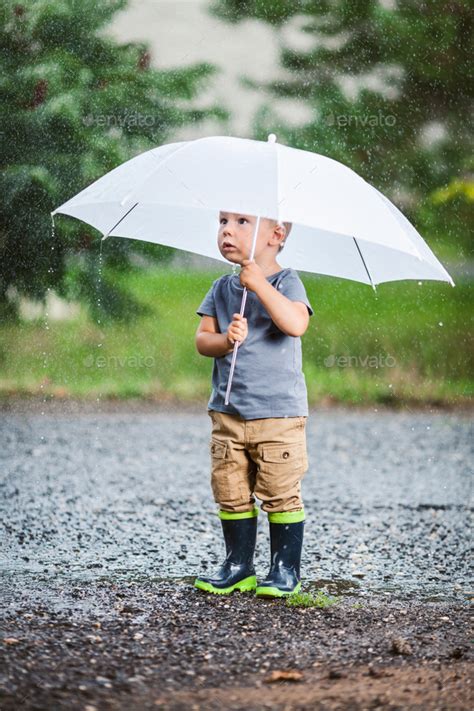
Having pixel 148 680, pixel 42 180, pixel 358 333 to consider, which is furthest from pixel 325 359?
pixel 148 680

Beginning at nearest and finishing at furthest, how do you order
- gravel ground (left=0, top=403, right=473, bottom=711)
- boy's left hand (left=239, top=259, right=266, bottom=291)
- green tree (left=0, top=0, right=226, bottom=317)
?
gravel ground (left=0, top=403, right=473, bottom=711) → boy's left hand (left=239, top=259, right=266, bottom=291) → green tree (left=0, top=0, right=226, bottom=317)

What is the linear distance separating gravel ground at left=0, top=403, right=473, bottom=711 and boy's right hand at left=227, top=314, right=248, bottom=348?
2.69 feet

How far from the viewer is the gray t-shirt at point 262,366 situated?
3205mm

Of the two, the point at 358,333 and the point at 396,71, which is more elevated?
the point at 396,71

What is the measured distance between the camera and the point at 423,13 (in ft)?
33.4

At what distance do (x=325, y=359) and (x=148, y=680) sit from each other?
8.77 meters

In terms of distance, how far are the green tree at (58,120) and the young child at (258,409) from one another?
4.70 m

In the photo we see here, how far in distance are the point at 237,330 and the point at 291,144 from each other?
7.52m

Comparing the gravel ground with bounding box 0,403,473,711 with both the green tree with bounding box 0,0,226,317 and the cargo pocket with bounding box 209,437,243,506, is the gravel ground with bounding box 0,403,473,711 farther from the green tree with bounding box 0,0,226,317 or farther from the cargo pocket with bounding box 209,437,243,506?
the green tree with bounding box 0,0,226,317

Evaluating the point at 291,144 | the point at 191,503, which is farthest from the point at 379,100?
the point at 191,503

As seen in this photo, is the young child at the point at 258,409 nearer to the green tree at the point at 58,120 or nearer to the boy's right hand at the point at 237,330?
the boy's right hand at the point at 237,330

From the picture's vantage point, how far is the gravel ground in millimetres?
2445

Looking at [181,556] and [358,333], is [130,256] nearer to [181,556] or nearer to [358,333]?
[358,333]

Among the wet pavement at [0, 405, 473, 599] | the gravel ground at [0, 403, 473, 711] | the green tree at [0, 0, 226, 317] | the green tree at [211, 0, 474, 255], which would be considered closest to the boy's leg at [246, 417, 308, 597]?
the gravel ground at [0, 403, 473, 711]
